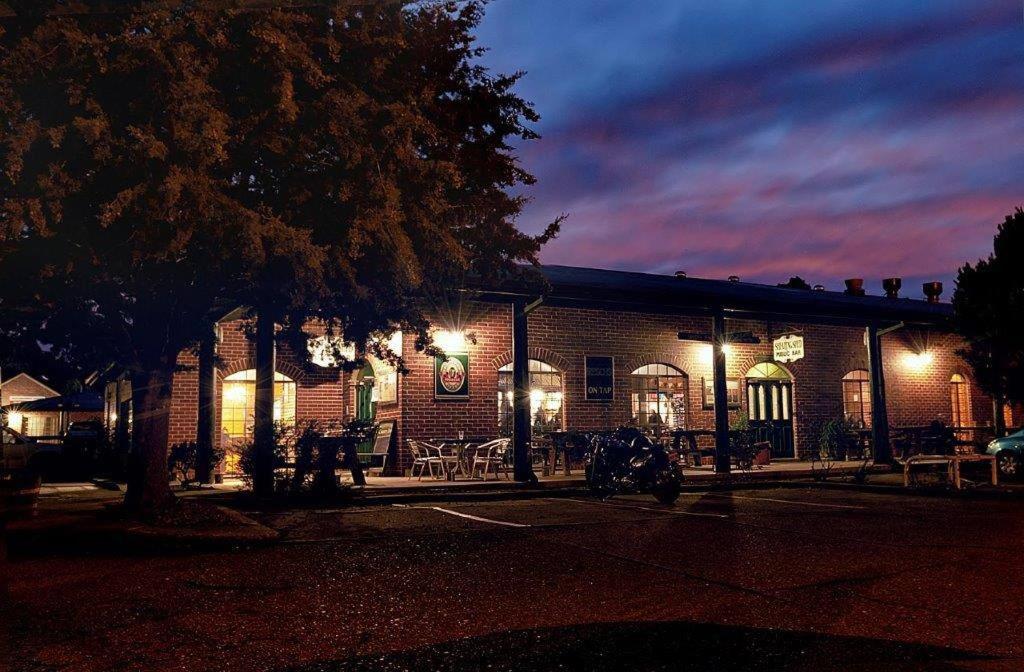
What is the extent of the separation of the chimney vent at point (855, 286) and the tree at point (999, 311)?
5940 mm

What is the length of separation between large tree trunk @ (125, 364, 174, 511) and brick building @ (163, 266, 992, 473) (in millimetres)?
4618

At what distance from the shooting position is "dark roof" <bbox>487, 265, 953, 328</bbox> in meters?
17.0

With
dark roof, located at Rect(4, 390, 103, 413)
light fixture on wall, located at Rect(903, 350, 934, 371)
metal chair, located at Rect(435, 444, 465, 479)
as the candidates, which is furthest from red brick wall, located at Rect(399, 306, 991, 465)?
dark roof, located at Rect(4, 390, 103, 413)

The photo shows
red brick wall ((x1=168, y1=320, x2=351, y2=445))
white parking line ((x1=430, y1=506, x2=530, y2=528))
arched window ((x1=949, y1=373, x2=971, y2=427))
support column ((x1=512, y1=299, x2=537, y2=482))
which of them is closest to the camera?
white parking line ((x1=430, y1=506, x2=530, y2=528))

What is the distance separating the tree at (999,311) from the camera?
20234mm

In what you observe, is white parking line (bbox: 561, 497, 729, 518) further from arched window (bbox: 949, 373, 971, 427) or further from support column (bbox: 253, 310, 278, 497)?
arched window (bbox: 949, 373, 971, 427)

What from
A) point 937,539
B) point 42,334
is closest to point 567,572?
point 937,539

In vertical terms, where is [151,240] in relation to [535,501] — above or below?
above

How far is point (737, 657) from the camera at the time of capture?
395 cm

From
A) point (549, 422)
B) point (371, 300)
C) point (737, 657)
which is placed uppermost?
point (371, 300)

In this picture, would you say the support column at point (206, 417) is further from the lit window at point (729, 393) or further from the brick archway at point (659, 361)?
the lit window at point (729, 393)

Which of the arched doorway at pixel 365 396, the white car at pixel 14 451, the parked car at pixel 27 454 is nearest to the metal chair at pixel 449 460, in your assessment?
the arched doorway at pixel 365 396

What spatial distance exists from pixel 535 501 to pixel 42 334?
679 centimetres

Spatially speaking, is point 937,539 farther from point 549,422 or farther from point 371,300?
point 549,422
